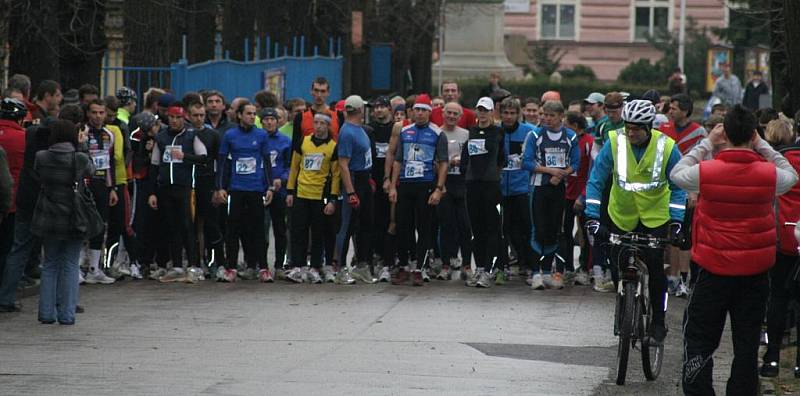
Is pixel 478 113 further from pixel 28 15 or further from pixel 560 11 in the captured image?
pixel 560 11

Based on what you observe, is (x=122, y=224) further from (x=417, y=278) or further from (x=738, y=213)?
(x=738, y=213)

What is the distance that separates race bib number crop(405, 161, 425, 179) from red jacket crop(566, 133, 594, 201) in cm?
155

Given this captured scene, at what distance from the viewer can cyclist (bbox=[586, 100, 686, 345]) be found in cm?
1164

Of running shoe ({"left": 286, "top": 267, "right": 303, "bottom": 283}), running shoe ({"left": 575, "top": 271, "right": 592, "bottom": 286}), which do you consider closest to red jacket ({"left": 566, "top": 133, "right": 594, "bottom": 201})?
running shoe ({"left": 575, "top": 271, "right": 592, "bottom": 286})

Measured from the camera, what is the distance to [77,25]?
21719 mm

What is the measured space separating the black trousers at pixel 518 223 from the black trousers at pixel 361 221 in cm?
141

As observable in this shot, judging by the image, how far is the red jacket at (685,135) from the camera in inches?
656

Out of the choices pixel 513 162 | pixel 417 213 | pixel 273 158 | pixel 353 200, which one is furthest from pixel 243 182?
pixel 513 162

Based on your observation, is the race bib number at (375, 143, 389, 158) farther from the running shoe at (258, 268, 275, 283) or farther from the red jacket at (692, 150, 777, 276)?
the red jacket at (692, 150, 777, 276)

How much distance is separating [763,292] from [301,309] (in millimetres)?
5965

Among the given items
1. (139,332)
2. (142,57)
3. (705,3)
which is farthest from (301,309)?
(705,3)

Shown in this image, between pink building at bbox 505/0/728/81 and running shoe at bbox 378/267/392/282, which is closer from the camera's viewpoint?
running shoe at bbox 378/267/392/282

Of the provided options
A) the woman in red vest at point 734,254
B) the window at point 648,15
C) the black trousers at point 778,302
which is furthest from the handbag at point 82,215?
the window at point 648,15

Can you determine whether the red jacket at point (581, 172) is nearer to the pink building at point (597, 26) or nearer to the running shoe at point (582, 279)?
the running shoe at point (582, 279)
